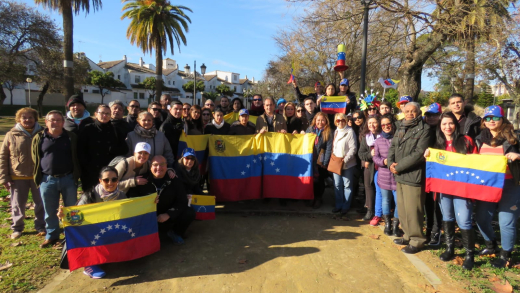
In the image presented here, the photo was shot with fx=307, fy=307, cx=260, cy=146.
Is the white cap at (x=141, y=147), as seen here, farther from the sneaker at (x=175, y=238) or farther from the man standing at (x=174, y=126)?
the man standing at (x=174, y=126)

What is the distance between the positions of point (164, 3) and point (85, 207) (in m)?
22.0

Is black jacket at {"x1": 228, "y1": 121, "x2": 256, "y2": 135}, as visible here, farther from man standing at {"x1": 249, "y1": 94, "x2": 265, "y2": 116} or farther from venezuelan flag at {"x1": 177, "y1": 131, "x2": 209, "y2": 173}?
man standing at {"x1": 249, "y1": 94, "x2": 265, "y2": 116}

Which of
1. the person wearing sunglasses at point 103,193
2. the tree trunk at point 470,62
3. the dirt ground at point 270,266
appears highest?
the tree trunk at point 470,62

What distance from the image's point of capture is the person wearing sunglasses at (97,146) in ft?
15.5

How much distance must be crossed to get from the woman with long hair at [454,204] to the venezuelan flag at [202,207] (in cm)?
346

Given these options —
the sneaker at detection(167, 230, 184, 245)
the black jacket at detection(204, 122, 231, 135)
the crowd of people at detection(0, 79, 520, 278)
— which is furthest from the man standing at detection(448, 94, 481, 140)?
the sneaker at detection(167, 230, 184, 245)

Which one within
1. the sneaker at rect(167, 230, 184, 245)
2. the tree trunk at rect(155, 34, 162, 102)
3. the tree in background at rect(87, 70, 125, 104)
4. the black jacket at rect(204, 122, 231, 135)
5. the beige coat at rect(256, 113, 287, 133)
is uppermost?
the tree in background at rect(87, 70, 125, 104)

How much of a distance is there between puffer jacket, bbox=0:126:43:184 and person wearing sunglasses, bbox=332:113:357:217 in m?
Result: 5.24

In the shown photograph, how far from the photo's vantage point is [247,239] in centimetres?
495

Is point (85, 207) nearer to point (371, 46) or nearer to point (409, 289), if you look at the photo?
point (409, 289)

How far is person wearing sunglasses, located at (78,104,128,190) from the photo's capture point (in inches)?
186

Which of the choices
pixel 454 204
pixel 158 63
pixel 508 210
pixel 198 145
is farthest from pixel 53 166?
pixel 158 63

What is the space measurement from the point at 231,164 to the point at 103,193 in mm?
2772

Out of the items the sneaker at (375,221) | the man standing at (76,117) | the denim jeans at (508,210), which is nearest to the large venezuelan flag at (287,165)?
the sneaker at (375,221)
